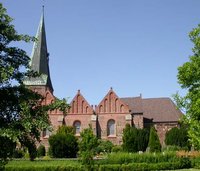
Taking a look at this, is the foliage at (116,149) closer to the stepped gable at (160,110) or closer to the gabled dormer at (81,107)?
the gabled dormer at (81,107)

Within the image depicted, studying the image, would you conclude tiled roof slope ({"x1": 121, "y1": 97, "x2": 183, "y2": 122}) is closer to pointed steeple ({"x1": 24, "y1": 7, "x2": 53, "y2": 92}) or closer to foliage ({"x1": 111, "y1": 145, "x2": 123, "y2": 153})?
foliage ({"x1": 111, "y1": 145, "x2": 123, "y2": 153})

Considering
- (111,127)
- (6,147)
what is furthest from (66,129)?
(6,147)

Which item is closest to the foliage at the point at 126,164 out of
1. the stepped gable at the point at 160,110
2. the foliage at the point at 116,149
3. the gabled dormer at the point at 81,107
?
the foliage at the point at 116,149

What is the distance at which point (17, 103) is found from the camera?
657 cm

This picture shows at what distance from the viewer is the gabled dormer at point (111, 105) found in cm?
5375

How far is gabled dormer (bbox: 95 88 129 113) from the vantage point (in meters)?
53.8

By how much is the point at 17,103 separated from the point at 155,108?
52132mm

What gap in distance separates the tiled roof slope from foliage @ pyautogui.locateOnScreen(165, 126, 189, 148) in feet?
13.8

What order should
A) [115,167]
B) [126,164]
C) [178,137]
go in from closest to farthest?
[115,167] → [126,164] → [178,137]

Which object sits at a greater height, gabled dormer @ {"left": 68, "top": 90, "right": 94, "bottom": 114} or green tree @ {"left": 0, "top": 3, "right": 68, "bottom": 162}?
gabled dormer @ {"left": 68, "top": 90, "right": 94, "bottom": 114}

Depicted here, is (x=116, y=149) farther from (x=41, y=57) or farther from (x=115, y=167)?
(x=41, y=57)

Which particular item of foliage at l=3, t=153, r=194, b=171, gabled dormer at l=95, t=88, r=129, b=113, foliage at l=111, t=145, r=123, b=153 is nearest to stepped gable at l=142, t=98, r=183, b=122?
gabled dormer at l=95, t=88, r=129, b=113

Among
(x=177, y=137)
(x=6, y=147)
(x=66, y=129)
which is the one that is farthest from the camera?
(x=66, y=129)

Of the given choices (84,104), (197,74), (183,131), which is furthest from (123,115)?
(197,74)
